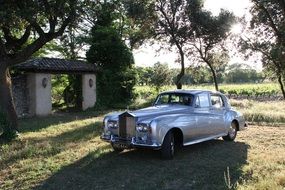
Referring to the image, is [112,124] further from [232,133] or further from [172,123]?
[232,133]

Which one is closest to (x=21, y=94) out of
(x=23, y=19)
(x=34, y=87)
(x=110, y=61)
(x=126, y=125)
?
(x=34, y=87)

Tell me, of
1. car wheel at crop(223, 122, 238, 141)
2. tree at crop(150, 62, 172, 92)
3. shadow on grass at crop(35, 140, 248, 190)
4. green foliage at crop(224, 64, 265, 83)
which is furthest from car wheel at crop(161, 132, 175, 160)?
green foliage at crop(224, 64, 265, 83)

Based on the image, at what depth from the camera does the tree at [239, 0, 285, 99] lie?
21.3m

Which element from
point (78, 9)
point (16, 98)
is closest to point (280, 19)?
point (78, 9)

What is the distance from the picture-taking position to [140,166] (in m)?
8.80

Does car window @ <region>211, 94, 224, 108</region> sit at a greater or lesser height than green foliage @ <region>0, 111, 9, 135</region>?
greater

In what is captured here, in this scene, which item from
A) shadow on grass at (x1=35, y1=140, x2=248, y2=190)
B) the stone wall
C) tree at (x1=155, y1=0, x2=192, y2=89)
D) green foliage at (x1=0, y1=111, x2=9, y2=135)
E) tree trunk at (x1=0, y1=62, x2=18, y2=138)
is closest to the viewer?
shadow on grass at (x1=35, y1=140, x2=248, y2=190)

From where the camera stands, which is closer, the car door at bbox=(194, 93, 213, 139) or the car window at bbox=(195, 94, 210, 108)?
the car door at bbox=(194, 93, 213, 139)

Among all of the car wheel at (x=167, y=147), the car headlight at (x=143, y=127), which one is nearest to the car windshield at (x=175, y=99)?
the car wheel at (x=167, y=147)

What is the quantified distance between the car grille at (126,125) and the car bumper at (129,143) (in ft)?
0.38

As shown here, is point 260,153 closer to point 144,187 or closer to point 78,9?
point 144,187

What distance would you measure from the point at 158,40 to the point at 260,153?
19.1 m

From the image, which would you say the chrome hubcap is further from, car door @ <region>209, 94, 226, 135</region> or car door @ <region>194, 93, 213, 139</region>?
car door @ <region>194, 93, 213, 139</region>

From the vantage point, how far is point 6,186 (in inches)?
295
